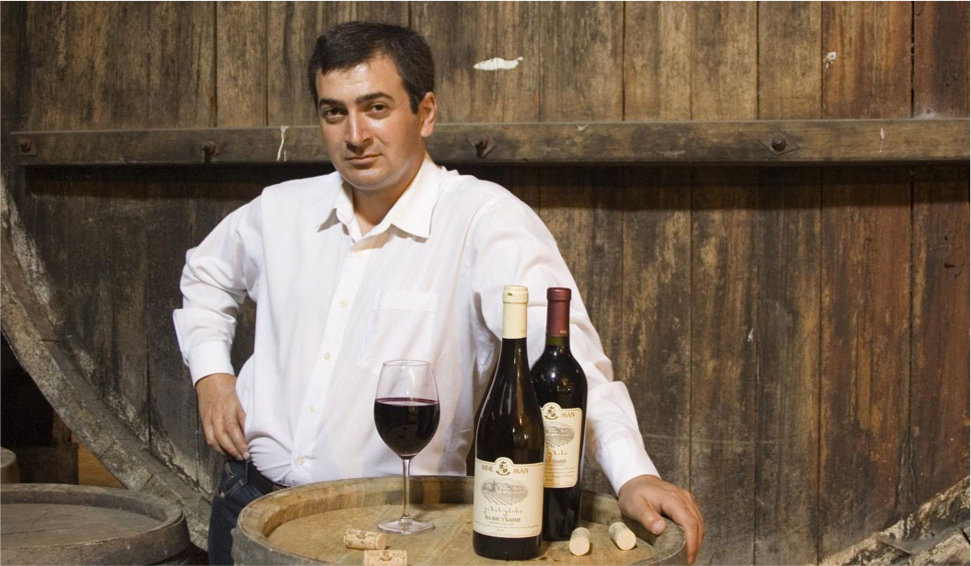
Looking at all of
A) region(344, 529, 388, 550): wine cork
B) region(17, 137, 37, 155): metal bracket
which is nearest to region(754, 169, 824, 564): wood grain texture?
region(344, 529, 388, 550): wine cork

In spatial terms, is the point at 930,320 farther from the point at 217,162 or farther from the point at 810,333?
the point at 217,162

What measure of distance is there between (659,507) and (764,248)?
0.95m

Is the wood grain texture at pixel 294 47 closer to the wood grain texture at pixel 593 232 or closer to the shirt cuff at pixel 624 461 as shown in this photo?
the wood grain texture at pixel 593 232

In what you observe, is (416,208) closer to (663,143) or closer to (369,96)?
(369,96)

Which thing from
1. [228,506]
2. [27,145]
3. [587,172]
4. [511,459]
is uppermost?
[27,145]

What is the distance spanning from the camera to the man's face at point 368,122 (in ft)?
5.84

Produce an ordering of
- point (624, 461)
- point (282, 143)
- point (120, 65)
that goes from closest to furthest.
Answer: point (624, 461), point (282, 143), point (120, 65)

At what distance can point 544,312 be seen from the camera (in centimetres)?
159

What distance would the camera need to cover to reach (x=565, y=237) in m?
2.29

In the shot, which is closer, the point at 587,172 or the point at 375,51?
the point at 375,51

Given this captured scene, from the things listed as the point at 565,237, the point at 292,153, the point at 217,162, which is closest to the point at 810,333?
the point at 565,237

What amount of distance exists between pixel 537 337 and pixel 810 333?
0.83 m

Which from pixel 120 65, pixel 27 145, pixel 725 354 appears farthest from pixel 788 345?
pixel 27 145

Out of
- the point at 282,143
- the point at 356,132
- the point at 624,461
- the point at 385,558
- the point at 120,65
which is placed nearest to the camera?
the point at 385,558
